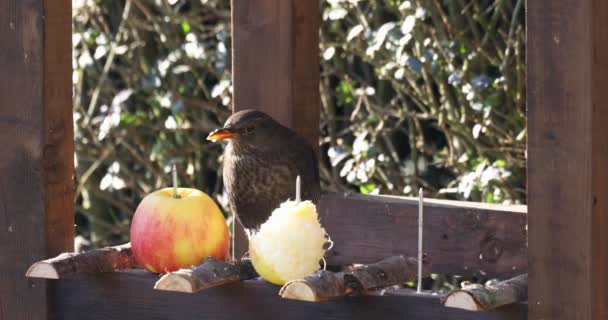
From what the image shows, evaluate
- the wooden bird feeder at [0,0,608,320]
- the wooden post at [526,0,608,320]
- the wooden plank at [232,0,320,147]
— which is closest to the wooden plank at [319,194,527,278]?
the wooden bird feeder at [0,0,608,320]

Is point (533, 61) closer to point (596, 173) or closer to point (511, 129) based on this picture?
point (596, 173)

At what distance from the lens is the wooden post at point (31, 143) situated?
2.70 metres

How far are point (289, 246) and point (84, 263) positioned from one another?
458 millimetres

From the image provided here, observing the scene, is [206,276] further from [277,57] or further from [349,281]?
[277,57]

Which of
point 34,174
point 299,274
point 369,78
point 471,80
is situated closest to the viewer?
point 299,274

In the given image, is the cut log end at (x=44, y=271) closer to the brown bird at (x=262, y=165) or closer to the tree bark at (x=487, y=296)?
the brown bird at (x=262, y=165)

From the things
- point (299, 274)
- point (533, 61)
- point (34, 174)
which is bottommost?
point (299, 274)

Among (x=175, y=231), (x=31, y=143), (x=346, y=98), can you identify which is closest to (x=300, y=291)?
(x=175, y=231)

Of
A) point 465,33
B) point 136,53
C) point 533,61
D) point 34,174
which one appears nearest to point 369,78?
point 465,33

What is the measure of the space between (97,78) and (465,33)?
1754mm

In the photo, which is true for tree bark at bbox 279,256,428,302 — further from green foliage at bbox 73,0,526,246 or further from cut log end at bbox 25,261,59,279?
green foliage at bbox 73,0,526,246

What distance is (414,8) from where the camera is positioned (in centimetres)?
Answer: 420

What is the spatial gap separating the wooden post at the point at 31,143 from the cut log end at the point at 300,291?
2.47ft

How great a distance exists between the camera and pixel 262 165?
309cm
